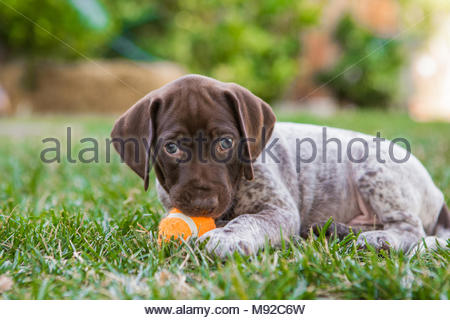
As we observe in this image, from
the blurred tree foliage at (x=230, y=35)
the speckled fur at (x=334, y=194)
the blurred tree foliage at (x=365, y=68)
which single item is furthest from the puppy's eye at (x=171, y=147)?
the blurred tree foliage at (x=365, y=68)

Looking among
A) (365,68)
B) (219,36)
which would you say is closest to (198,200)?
(219,36)

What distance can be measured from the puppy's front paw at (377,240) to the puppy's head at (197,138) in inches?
34.8

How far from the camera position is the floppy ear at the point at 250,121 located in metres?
3.11

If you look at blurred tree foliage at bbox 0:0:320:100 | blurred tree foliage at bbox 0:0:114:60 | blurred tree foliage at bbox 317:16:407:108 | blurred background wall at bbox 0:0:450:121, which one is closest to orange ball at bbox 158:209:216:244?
blurred tree foliage at bbox 0:0:114:60

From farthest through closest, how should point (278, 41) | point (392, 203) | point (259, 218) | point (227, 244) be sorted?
point (278, 41), point (392, 203), point (259, 218), point (227, 244)

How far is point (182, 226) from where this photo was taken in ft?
9.85

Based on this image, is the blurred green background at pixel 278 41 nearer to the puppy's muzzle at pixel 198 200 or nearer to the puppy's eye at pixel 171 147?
the puppy's eye at pixel 171 147

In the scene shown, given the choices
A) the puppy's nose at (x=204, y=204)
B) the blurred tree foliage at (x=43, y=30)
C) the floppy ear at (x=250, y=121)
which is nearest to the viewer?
the puppy's nose at (x=204, y=204)

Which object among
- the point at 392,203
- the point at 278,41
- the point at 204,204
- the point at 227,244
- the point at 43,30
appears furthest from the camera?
the point at 278,41

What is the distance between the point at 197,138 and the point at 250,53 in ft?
65.3

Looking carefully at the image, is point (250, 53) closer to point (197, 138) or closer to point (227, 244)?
point (197, 138)

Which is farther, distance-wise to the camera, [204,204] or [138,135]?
[138,135]

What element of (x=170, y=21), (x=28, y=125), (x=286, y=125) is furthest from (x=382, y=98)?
(x=286, y=125)
